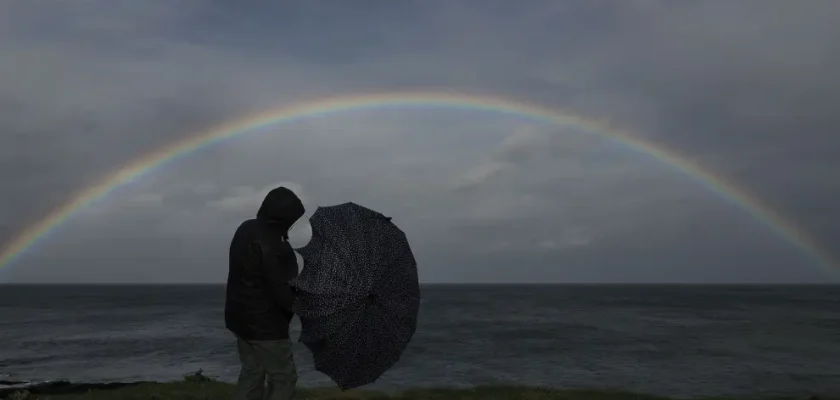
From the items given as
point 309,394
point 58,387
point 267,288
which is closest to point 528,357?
point 309,394

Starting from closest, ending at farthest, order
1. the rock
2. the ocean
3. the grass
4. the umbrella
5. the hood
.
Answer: the umbrella
the hood
the grass
the rock
the ocean

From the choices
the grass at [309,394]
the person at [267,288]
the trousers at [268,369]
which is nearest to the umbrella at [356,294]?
the person at [267,288]

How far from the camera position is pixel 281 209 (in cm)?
509

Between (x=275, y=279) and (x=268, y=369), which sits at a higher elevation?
(x=275, y=279)

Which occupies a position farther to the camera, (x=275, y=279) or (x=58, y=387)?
(x=58, y=387)

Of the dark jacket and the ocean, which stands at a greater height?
the dark jacket

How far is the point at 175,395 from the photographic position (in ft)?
32.6

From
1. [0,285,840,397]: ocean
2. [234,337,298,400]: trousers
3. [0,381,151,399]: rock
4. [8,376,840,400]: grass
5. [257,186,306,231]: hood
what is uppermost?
[257,186,306,231]: hood

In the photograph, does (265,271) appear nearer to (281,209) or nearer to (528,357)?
(281,209)

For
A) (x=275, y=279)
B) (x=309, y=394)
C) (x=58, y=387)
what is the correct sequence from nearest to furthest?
(x=275, y=279) → (x=309, y=394) → (x=58, y=387)

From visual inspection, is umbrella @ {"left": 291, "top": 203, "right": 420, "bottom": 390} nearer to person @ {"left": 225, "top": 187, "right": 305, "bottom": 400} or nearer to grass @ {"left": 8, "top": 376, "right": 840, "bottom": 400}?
person @ {"left": 225, "top": 187, "right": 305, "bottom": 400}

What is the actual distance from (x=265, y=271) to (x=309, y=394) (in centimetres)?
585

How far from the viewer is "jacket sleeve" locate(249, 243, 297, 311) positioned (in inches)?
195

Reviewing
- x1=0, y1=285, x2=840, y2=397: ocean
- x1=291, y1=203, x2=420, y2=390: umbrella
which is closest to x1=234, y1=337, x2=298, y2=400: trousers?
x1=291, y1=203, x2=420, y2=390: umbrella
